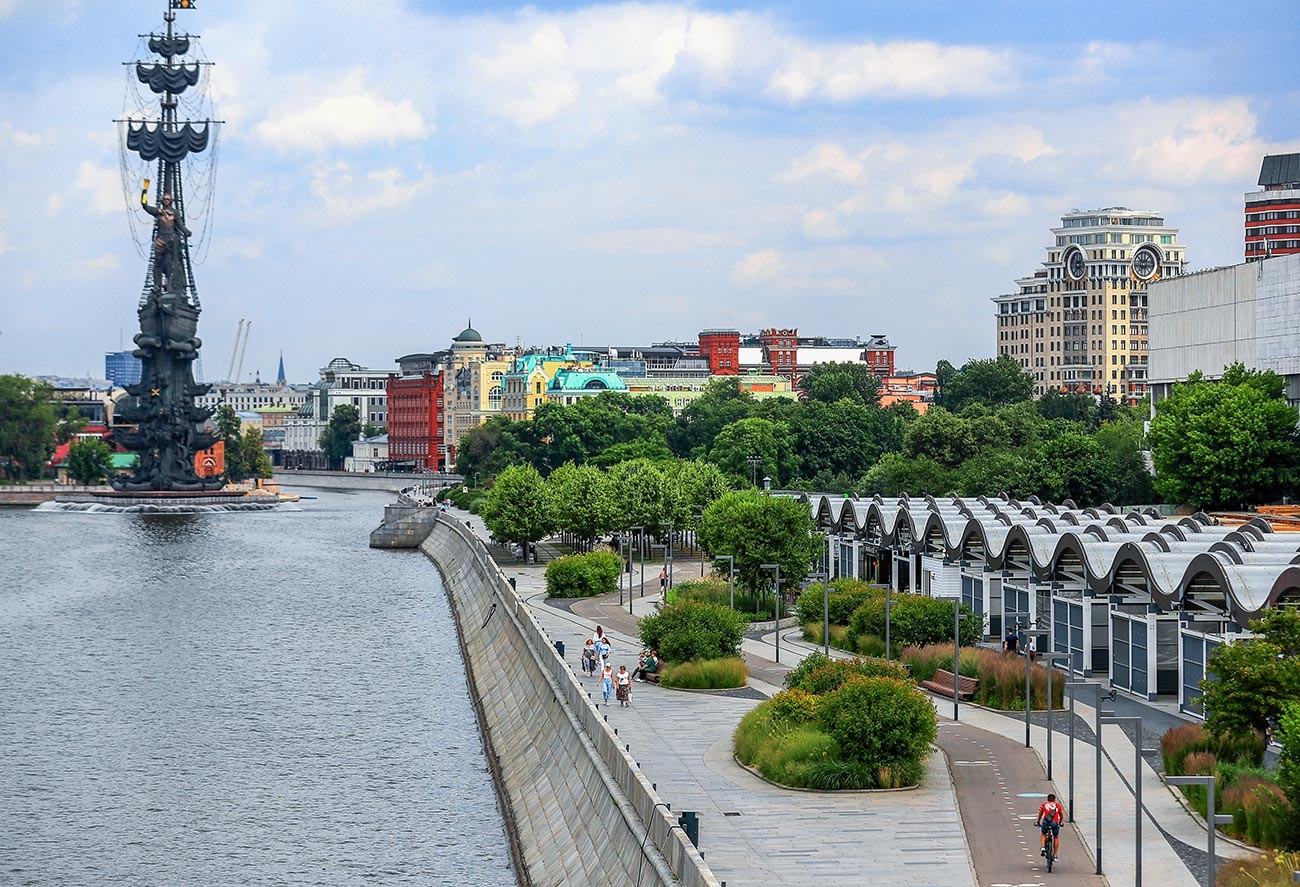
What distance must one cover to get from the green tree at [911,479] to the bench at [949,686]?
59.0 meters

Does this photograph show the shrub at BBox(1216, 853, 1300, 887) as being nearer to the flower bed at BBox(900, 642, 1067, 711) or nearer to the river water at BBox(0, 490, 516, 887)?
the river water at BBox(0, 490, 516, 887)

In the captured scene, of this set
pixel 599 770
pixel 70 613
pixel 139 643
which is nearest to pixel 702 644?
pixel 599 770

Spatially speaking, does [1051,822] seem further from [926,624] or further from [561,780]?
[926,624]

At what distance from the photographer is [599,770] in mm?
35750

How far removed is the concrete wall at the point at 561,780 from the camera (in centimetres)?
2927

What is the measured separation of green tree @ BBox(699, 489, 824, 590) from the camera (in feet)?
236

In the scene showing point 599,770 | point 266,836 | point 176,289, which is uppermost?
point 176,289

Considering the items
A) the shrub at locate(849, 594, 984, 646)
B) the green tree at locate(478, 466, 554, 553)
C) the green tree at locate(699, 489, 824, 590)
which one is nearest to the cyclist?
the shrub at locate(849, 594, 984, 646)

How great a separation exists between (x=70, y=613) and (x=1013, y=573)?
1954 inches

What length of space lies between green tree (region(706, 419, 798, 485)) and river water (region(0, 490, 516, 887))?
4115 centimetres

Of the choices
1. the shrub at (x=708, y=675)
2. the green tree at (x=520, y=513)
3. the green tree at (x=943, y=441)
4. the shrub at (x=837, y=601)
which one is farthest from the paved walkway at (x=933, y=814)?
the green tree at (x=943, y=441)

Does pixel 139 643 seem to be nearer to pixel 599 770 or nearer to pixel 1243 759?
pixel 599 770

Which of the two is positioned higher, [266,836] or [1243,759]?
[1243,759]

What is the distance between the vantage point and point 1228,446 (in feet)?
268
